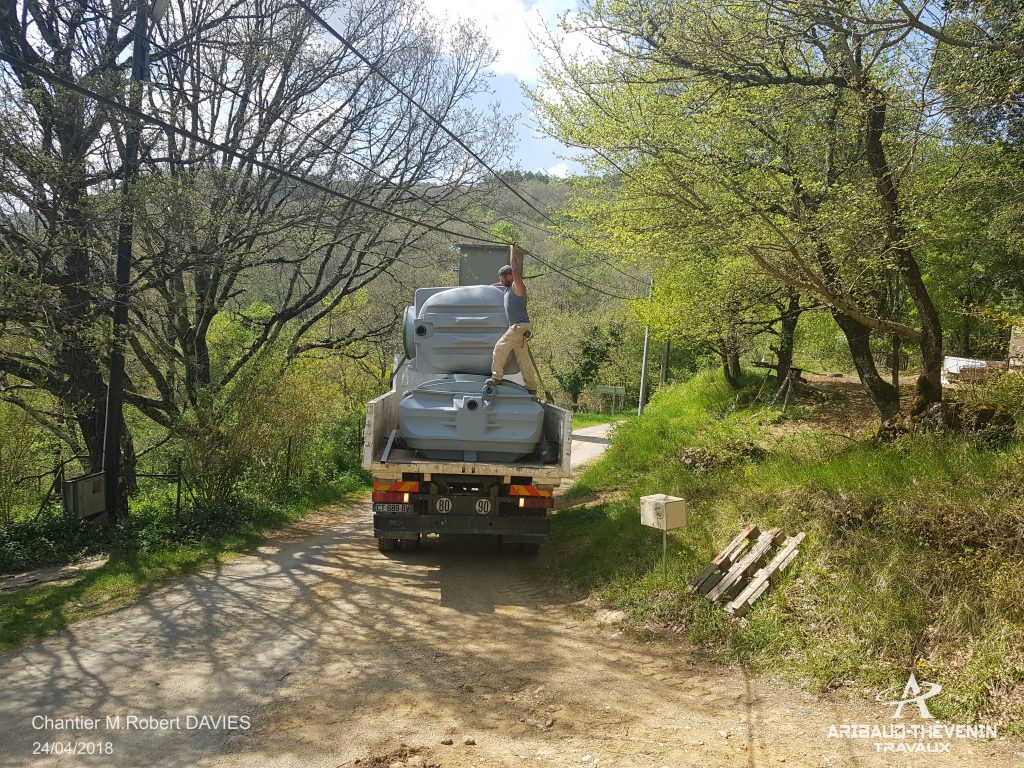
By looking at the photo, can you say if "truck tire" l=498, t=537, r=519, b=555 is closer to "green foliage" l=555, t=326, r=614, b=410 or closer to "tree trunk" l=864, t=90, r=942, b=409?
"tree trunk" l=864, t=90, r=942, b=409

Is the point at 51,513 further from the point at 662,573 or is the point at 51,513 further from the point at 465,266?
A: the point at 662,573

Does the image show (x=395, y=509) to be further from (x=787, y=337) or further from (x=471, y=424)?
(x=787, y=337)

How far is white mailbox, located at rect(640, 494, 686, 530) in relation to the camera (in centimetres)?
672

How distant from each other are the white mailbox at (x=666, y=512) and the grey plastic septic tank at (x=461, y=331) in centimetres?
344

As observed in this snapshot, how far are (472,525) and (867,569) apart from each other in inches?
171

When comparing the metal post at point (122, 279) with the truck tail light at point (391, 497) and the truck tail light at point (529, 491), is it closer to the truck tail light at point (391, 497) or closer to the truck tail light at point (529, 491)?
the truck tail light at point (391, 497)

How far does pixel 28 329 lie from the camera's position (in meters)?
9.68

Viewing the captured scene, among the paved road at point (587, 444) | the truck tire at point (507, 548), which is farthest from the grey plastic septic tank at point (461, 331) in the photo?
the paved road at point (587, 444)

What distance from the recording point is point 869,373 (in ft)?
32.9

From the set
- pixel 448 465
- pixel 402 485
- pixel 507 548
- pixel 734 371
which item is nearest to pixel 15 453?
pixel 402 485

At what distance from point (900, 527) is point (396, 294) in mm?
19165

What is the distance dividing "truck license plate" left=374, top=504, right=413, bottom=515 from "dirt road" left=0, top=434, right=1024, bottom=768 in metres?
1.12

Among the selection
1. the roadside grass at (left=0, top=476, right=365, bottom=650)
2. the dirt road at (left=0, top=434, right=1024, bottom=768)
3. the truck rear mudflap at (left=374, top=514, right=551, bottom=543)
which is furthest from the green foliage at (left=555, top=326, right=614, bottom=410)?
the dirt road at (left=0, top=434, right=1024, bottom=768)

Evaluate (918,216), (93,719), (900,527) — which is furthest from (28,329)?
(918,216)
